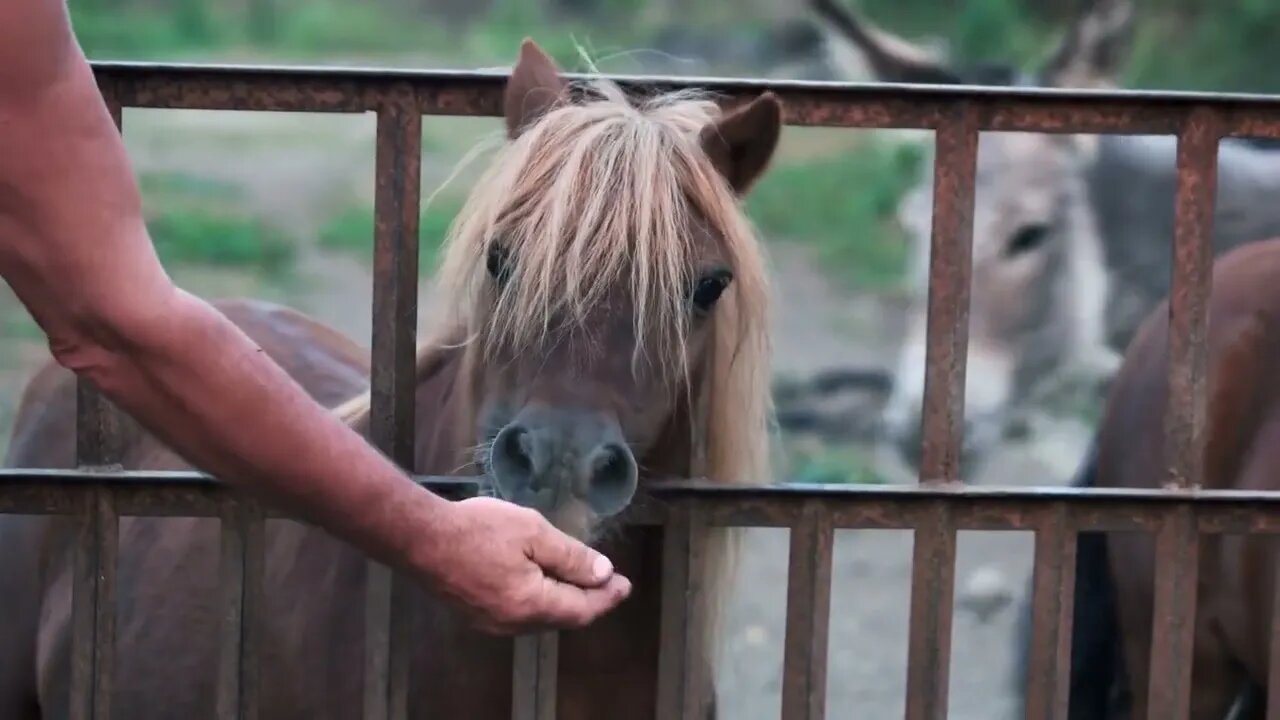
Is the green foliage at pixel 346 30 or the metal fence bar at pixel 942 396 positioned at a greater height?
the green foliage at pixel 346 30

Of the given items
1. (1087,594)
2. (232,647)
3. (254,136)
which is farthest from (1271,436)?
(254,136)

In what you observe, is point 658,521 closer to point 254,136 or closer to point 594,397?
point 594,397

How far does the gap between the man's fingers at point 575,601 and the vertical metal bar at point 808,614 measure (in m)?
0.45

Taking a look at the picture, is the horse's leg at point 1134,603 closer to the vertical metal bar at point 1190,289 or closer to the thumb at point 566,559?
the vertical metal bar at point 1190,289

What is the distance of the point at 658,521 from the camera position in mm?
2041

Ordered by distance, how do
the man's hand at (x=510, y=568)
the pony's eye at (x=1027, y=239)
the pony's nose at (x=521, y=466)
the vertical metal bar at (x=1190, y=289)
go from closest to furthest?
1. the man's hand at (x=510, y=568)
2. the pony's nose at (x=521, y=466)
3. the vertical metal bar at (x=1190, y=289)
4. the pony's eye at (x=1027, y=239)

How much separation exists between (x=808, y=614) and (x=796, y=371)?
601 centimetres

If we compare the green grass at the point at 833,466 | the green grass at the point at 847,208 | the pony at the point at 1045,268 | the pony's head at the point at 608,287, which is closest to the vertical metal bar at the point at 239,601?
the pony's head at the point at 608,287

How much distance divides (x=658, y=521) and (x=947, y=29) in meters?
10.2

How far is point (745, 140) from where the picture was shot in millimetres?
2104

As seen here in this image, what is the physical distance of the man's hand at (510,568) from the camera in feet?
4.83

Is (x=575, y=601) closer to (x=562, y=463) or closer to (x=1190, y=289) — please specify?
(x=562, y=463)

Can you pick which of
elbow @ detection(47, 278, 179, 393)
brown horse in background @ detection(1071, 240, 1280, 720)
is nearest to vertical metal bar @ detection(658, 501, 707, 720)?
elbow @ detection(47, 278, 179, 393)

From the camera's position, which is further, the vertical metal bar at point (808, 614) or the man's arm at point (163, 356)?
the vertical metal bar at point (808, 614)
